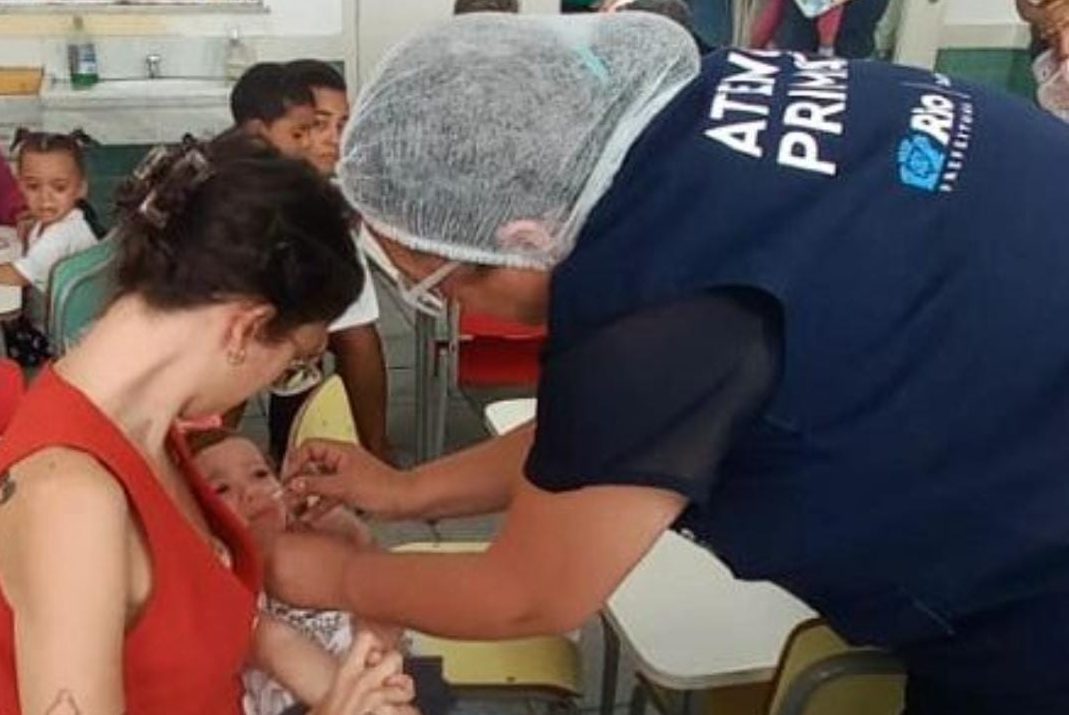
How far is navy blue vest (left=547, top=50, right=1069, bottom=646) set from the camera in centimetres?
95

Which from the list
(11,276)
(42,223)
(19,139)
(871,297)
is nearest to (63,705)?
(871,297)

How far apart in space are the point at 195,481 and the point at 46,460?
27cm

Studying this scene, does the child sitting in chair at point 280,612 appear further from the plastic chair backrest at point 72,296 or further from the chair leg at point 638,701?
the plastic chair backrest at point 72,296

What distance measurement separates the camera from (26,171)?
3.31 metres

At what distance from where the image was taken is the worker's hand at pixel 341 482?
1434mm

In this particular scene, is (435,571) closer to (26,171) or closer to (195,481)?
(195,481)

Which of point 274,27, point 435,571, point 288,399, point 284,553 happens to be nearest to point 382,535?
point 288,399

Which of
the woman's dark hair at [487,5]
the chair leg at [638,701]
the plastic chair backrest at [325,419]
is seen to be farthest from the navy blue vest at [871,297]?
the woman's dark hair at [487,5]

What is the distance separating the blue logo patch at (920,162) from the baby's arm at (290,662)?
2.50 feet

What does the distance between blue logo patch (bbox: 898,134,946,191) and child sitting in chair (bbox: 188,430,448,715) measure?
2.15 feet

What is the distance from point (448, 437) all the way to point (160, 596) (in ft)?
7.31

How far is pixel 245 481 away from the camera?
147 cm

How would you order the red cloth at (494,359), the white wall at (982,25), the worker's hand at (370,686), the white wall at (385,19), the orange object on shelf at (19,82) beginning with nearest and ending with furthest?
the worker's hand at (370,686) → the red cloth at (494,359) → the orange object on shelf at (19,82) → the white wall at (385,19) → the white wall at (982,25)

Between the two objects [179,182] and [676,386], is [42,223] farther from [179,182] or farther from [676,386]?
[676,386]
